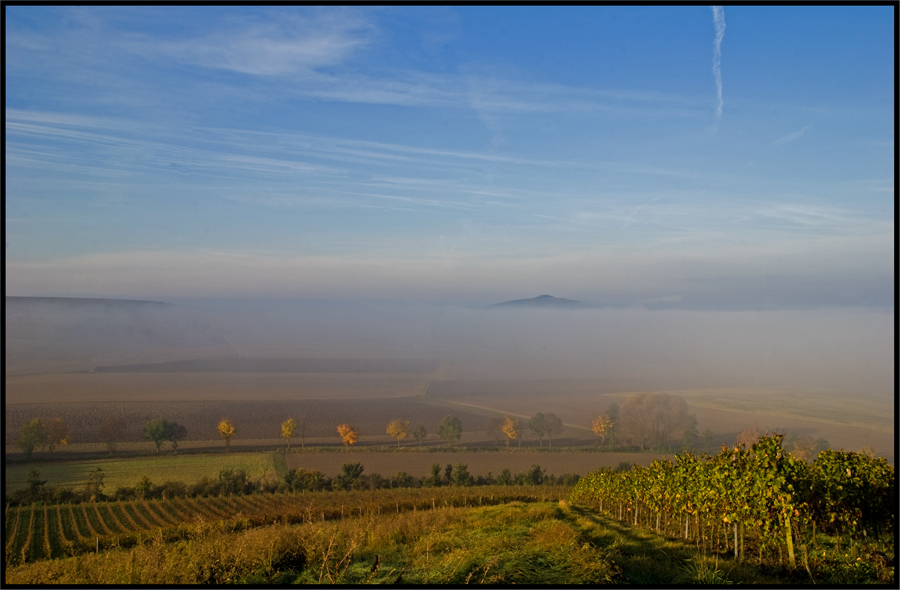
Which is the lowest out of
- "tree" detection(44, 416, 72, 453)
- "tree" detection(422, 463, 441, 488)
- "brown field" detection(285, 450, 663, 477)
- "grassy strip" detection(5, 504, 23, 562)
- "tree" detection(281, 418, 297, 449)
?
"brown field" detection(285, 450, 663, 477)

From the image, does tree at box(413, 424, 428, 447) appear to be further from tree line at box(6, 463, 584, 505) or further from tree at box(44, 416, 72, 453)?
tree at box(44, 416, 72, 453)

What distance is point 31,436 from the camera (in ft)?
236

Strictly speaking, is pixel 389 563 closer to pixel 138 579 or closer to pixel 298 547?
pixel 298 547

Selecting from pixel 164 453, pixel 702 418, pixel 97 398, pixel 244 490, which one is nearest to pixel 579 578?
pixel 244 490

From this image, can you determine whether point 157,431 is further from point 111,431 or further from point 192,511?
point 192,511

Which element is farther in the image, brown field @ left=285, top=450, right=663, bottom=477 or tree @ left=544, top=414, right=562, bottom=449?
tree @ left=544, top=414, right=562, bottom=449

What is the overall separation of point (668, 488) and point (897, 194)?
10788 mm

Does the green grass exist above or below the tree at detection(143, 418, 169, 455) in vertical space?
below

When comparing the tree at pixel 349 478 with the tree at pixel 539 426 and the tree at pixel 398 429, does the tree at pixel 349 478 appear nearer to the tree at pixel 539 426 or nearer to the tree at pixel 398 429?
the tree at pixel 398 429

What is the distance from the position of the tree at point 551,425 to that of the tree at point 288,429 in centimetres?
3994

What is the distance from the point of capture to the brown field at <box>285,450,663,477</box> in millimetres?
67438

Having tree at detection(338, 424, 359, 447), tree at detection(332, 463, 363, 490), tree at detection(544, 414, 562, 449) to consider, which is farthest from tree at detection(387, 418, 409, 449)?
tree at detection(332, 463, 363, 490)

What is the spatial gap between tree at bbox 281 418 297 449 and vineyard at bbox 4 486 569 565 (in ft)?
111

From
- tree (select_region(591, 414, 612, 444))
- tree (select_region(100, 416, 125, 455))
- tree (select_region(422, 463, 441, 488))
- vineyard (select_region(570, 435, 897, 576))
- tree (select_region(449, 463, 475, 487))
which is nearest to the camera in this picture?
vineyard (select_region(570, 435, 897, 576))
